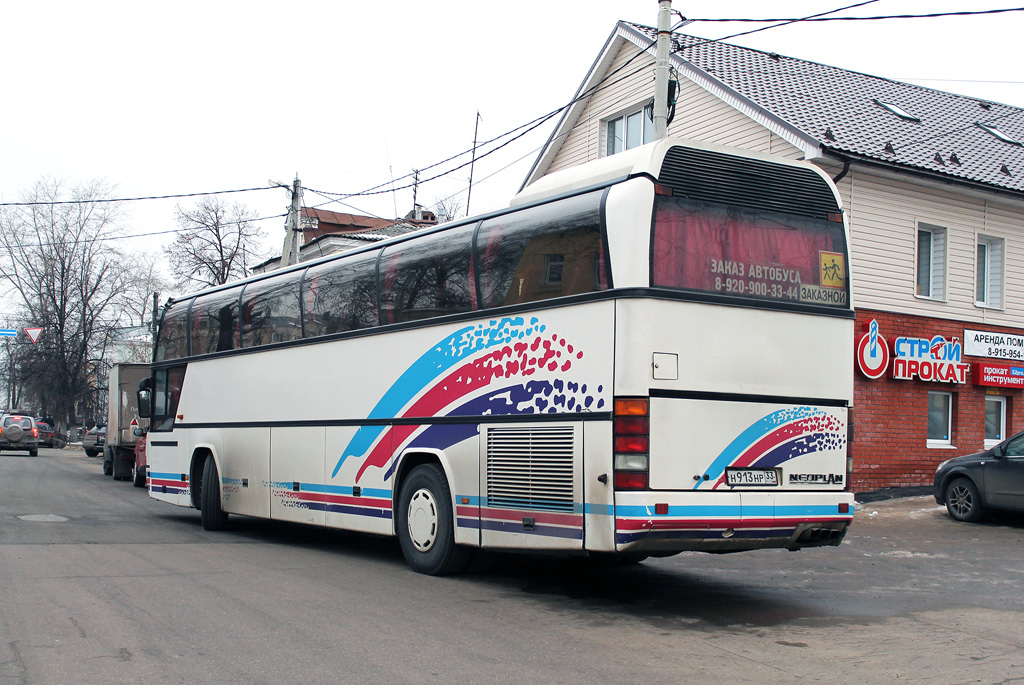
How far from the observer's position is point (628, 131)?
2362cm

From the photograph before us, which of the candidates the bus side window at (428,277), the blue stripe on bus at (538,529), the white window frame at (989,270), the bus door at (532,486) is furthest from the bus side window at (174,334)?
the white window frame at (989,270)

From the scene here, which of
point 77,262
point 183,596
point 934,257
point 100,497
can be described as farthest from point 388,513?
point 77,262

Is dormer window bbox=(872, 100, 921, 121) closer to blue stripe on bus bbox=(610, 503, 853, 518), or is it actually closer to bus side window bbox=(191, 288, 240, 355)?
bus side window bbox=(191, 288, 240, 355)

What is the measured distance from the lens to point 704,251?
320 inches

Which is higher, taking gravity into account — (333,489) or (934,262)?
(934,262)

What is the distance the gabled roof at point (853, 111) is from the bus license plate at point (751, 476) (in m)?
10.1

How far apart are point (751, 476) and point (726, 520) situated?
465 mm

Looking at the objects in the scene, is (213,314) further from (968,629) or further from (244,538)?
(968,629)

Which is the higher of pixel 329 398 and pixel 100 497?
pixel 329 398

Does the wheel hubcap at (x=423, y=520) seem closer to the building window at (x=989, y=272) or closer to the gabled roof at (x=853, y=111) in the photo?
the gabled roof at (x=853, y=111)

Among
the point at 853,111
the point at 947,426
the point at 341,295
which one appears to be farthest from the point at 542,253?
the point at 853,111

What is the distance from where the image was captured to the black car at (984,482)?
14.8 m

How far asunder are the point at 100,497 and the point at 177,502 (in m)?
5.19

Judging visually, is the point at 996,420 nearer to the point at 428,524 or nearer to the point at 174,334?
the point at 428,524
